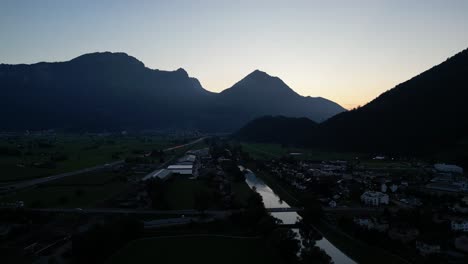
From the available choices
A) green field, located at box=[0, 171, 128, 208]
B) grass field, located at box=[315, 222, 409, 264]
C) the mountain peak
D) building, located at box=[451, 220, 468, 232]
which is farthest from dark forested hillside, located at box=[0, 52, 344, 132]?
building, located at box=[451, 220, 468, 232]

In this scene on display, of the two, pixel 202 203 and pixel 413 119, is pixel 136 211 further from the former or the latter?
pixel 413 119

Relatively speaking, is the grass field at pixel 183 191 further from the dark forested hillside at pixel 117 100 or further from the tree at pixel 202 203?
the dark forested hillside at pixel 117 100

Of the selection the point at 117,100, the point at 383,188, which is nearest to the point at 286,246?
the point at 383,188

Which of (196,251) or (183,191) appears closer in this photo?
(196,251)

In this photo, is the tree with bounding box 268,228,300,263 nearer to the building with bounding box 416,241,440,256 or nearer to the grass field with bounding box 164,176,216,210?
the building with bounding box 416,241,440,256

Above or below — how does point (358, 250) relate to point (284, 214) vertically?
below

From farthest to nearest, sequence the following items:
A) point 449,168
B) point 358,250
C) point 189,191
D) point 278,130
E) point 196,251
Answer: point 278,130
point 449,168
point 189,191
point 358,250
point 196,251
